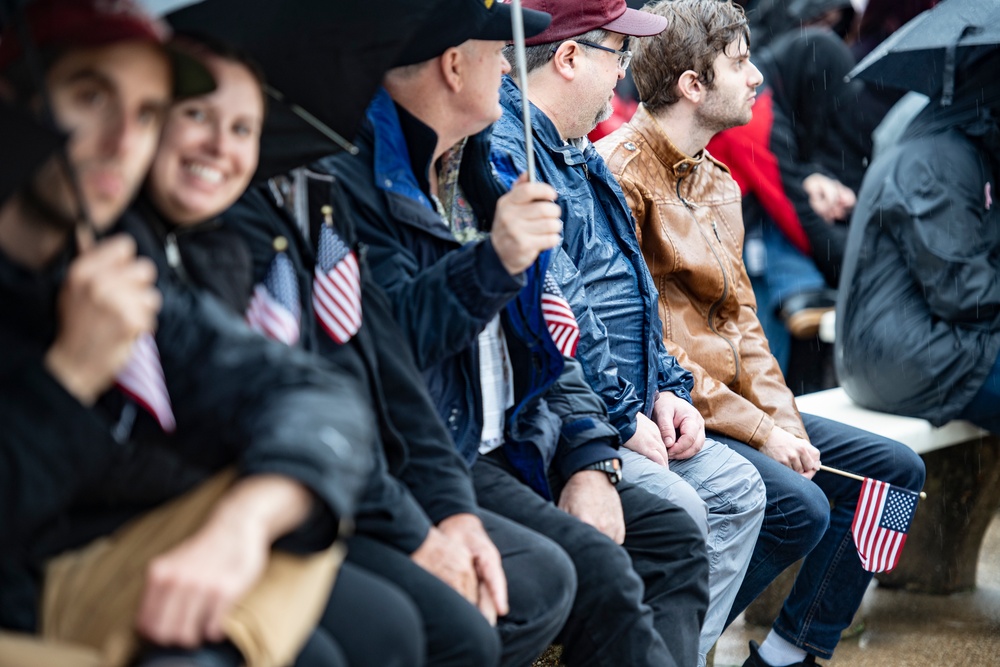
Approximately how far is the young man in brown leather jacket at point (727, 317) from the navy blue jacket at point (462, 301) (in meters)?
0.86

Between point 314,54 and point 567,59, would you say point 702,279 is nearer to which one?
point 567,59

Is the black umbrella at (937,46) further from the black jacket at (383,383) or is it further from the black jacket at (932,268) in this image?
the black jacket at (383,383)

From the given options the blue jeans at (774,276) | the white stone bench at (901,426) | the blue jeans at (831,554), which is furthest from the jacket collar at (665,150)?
the blue jeans at (774,276)

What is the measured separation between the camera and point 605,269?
3.53m

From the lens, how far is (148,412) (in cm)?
174

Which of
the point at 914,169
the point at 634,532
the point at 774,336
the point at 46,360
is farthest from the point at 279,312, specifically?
the point at 774,336

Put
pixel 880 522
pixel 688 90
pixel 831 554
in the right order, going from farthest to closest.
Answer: pixel 688 90 → pixel 831 554 → pixel 880 522

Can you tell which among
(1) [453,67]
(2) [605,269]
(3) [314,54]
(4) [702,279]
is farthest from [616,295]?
(3) [314,54]

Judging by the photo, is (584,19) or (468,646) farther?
(584,19)

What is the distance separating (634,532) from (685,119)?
1.63 meters

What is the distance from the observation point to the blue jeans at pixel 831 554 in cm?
369

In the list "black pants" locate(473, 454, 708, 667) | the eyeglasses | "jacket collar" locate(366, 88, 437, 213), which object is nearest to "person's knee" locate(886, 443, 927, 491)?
"black pants" locate(473, 454, 708, 667)

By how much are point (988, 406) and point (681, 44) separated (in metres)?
1.66

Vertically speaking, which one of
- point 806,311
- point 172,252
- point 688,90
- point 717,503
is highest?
point 172,252
